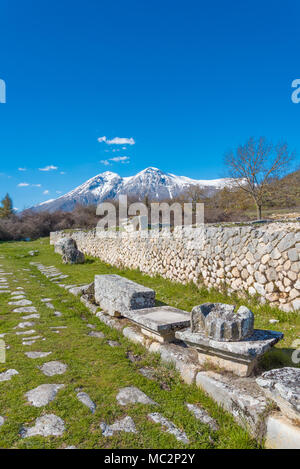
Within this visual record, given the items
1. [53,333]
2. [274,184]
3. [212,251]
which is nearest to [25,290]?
[53,333]

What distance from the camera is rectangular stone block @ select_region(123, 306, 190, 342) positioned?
3.95m

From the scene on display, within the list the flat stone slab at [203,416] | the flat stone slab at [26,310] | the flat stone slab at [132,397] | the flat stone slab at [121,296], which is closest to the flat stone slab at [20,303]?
the flat stone slab at [26,310]

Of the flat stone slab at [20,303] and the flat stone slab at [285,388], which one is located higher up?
the flat stone slab at [285,388]

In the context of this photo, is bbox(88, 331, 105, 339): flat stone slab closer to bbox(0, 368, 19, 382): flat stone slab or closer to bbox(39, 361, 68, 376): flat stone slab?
bbox(39, 361, 68, 376): flat stone slab

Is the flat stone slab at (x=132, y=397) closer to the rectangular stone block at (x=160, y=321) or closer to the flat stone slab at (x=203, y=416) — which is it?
the flat stone slab at (x=203, y=416)

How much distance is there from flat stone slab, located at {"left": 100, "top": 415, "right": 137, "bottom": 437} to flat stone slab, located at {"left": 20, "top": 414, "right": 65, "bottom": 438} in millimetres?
381

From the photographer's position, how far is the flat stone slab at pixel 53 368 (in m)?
3.52

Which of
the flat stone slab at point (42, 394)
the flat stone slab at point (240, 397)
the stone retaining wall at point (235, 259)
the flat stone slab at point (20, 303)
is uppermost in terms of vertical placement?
the stone retaining wall at point (235, 259)

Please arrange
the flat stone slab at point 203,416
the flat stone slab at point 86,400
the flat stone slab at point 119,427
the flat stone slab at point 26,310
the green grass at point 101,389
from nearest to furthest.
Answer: the green grass at point 101,389 < the flat stone slab at point 119,427 < the flat stone slab at point 203,416 < the flat stone slab at point 86,400 < the flat stone slab at point 26,310

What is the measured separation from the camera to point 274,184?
766 inches

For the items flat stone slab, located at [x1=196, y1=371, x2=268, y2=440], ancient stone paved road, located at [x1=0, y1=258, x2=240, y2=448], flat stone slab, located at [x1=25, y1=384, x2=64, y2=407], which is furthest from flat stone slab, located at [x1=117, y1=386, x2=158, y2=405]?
flat stone slab, located at [x1=25, y1=384, x2=64, y2=407]

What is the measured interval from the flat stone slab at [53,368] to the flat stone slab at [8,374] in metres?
0.34

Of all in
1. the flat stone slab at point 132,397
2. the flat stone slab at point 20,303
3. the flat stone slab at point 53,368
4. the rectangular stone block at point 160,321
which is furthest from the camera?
the flat stone slab at point 20,303

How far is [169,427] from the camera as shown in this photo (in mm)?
2533
